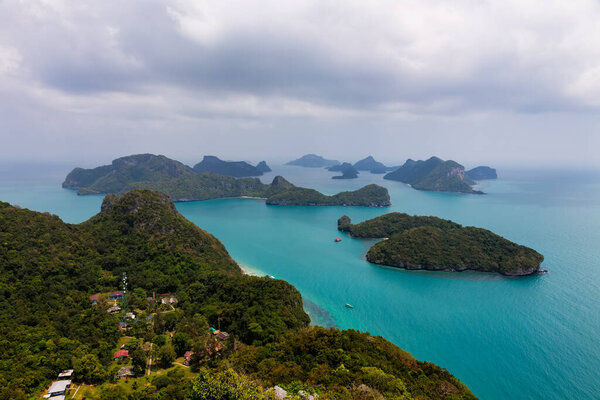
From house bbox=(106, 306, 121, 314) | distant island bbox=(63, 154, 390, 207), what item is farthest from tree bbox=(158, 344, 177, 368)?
distant island bbox=(63, 154, 390, 207)

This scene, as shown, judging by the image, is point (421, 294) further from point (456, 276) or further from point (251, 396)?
point (251, 396)

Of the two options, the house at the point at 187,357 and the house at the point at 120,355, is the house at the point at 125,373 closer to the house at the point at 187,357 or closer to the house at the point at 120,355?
the house at the point at 120,355

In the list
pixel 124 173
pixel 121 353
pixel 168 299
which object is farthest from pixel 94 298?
pixel 124 173

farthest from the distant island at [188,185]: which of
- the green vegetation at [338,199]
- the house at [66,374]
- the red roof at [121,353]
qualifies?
the house at [66,374]

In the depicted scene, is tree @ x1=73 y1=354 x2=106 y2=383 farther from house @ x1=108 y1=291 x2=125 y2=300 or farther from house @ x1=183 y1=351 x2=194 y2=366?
house @ x1=108 y1=291 x2=125 y2=300

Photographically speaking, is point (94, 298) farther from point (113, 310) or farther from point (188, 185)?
point (188, 185)

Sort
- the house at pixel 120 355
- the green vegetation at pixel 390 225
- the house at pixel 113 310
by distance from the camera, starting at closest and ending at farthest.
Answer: the house at pixel 120 355 → the house at pixel 113 310 → the green vegetation at pixel 390 225

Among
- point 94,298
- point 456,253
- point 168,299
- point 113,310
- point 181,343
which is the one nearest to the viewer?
point 181,343
